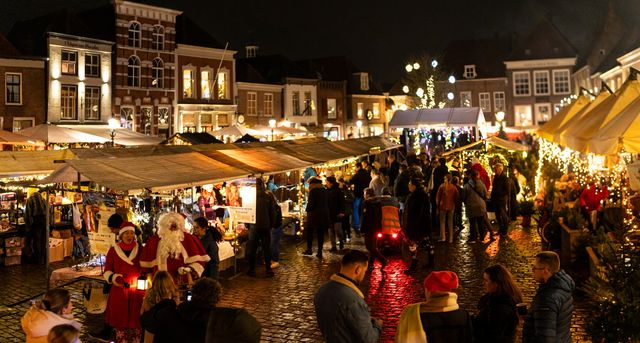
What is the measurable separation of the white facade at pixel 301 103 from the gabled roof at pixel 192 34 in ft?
29.1

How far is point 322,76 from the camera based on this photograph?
54594 mm

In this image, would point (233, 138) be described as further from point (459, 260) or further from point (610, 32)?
point (610, 32)

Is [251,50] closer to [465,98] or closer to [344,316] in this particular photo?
[465,98]

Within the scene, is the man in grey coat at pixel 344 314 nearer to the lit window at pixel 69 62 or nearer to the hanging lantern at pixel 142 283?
the hanging lantern at pixel 142 283

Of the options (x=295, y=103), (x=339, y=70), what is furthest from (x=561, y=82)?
(x=295, y=103)

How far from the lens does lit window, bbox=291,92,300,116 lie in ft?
161

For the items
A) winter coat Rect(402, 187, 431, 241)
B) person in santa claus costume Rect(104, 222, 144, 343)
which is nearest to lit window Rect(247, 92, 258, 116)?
winter coat Rect(402, 187, 431, 241)

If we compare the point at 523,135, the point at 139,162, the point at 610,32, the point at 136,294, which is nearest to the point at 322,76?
the point at 523,135

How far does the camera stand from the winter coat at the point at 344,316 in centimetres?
469

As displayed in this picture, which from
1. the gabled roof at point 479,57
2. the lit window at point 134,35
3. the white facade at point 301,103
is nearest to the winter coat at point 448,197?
the lit window at point 134,35

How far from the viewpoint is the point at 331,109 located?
53.9m

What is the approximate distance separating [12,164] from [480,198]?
10.9 metres

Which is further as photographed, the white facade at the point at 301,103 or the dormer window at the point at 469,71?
the dormer window at the point at 469,71

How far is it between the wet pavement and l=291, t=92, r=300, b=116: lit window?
35182 mm
